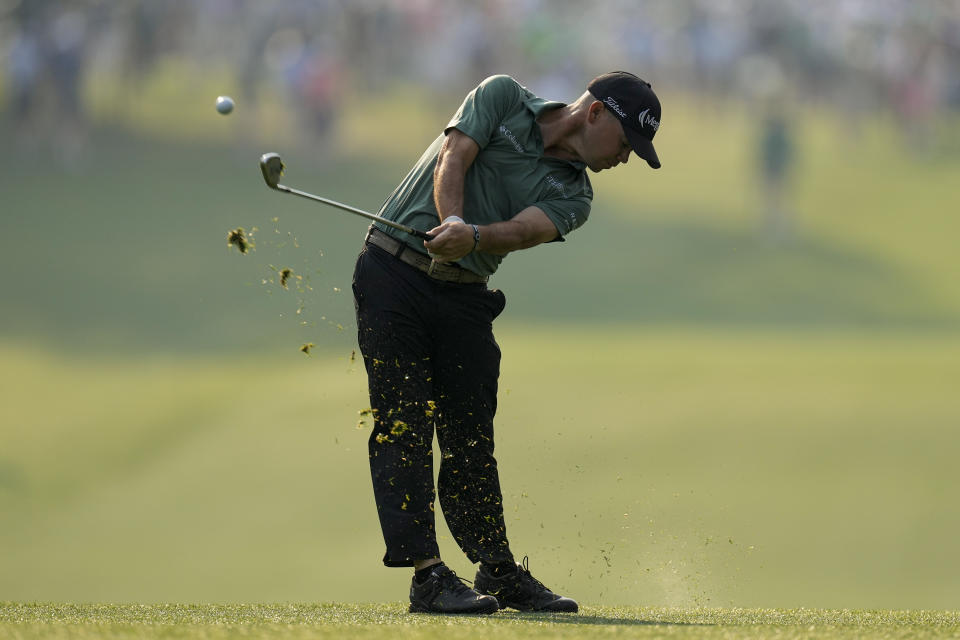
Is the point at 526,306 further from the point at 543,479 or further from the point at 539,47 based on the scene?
the point at 543,479

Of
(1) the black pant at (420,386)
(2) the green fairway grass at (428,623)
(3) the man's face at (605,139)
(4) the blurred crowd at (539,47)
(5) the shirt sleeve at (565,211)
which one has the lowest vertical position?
(2) the green fairway grass at (428,623)

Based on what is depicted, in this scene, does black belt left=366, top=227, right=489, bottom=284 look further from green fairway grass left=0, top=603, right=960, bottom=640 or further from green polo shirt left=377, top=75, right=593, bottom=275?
green fairway grass left=0, top=603, right=960, bottom=640

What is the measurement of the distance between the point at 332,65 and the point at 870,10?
25.9 feet

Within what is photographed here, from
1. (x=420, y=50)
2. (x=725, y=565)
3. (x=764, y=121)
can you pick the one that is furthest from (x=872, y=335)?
(x=725, y=565)

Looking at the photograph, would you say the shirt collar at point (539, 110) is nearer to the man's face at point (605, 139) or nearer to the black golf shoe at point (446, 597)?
the man's face at point (605, 139)

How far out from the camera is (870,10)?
20.8 meters

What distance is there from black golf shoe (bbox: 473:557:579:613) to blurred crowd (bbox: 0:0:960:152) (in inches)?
626

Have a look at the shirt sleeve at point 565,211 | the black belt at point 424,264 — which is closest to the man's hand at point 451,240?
the black belt at point 424,264

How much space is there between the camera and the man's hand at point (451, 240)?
13.3 ft

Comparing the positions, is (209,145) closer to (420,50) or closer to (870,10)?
(420,50)

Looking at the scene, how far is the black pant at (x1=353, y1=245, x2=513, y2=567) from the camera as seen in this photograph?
4.27m

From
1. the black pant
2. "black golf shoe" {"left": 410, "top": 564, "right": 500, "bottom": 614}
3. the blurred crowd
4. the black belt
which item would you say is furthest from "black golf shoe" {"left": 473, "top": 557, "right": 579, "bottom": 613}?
the blurred crowd

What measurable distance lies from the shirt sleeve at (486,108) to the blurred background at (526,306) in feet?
2.36

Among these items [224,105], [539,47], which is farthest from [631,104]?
[539,47]
